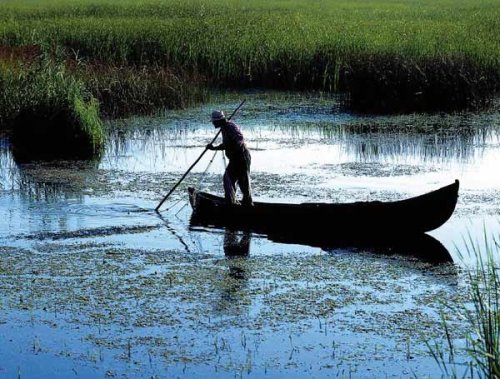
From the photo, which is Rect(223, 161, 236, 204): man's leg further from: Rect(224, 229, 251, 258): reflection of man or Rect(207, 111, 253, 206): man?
Rect(224, 229, 251, 258): reflection of man

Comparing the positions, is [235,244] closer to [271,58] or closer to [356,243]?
[356,243]

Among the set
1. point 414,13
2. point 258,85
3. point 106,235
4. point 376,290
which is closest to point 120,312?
point 376,290

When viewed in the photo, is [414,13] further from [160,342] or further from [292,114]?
[160,342]

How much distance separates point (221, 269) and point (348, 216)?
168 cm

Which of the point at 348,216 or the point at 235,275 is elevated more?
the point at 348,216

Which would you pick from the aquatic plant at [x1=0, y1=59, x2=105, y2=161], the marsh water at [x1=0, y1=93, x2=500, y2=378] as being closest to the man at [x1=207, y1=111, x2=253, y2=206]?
the marsh water at [x1=0, y1=93, x2=500, y2=378]

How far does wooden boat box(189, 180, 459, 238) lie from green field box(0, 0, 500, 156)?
6.70m

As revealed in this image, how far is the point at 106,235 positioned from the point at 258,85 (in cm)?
1048

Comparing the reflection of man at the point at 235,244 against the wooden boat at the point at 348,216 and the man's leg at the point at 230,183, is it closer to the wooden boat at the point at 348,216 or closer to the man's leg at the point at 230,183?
the wooden boat at the point at 348,216

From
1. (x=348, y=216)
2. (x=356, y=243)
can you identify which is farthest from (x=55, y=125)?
→ (x=356, y=243)

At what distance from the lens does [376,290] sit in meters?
8.49

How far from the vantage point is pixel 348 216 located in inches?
408

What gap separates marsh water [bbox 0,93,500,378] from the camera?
7062mm

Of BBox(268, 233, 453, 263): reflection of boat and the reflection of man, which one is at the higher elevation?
BBox(268, 233, 453, 263): reflection of boat
